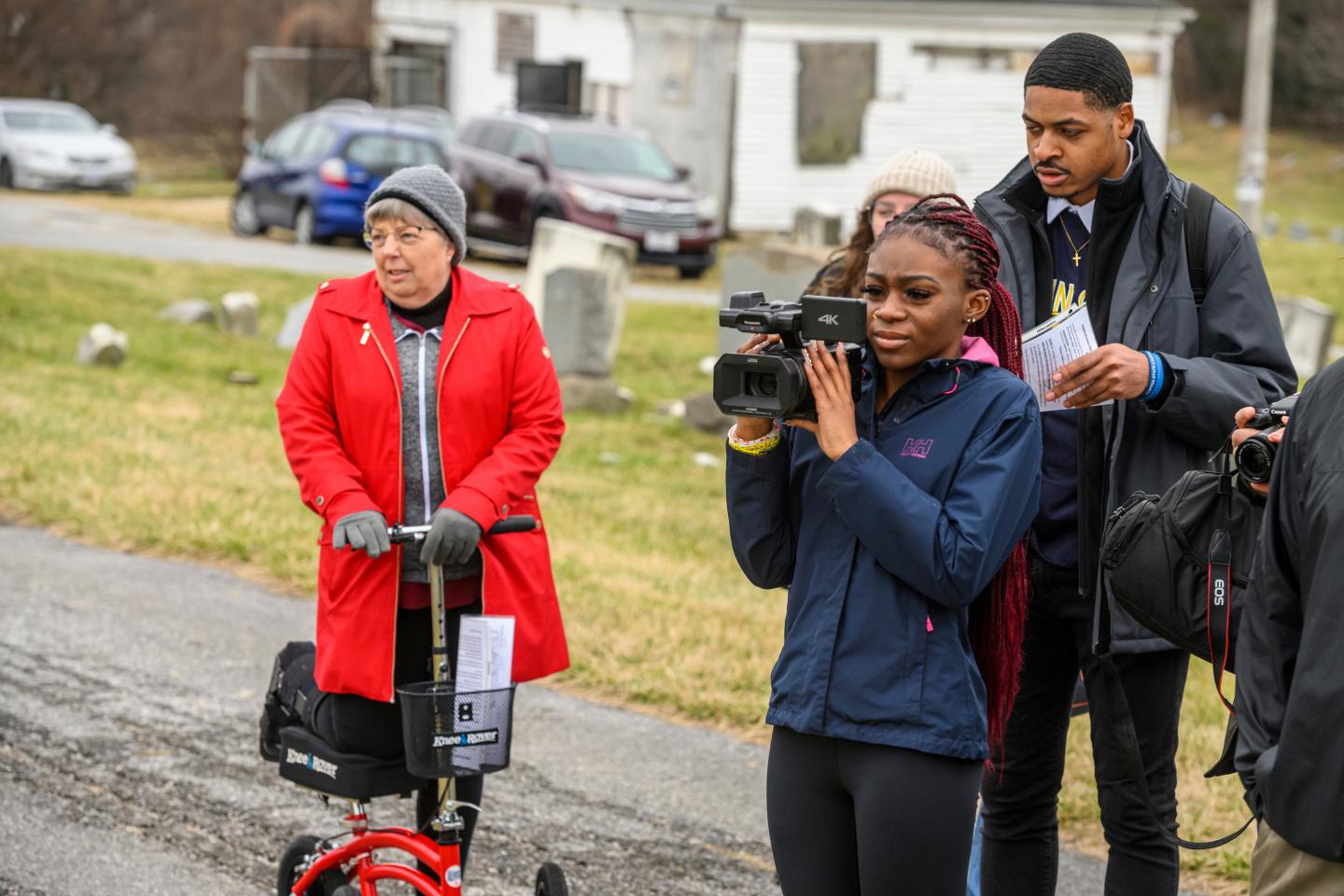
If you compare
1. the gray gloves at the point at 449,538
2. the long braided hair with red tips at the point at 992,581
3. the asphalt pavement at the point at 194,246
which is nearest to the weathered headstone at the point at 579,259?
the asphalt pavement at the point at 194,246

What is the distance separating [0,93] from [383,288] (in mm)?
40121

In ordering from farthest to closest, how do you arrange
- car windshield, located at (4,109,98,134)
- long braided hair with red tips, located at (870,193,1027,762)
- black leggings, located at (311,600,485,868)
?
1. car windshield, located at (4,109,98,134)
2. black leggings, located at (311,600,485,868)
3. long braided hair with red tips, located at (870,193,1027,762)

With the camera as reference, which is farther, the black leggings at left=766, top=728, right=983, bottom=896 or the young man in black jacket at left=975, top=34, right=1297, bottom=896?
the young man in black jacket at left=975, top=34, right=1297, bottom=896

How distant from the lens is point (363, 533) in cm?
381

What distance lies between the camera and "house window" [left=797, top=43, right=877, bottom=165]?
28.9 m

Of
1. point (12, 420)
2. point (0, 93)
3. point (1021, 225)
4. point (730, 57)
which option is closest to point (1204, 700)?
point (1021, 225)

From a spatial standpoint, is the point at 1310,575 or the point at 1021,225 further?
the point at 1021,225

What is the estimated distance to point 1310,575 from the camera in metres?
2.50

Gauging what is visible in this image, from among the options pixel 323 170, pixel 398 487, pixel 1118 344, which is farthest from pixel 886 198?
pixel 323 170

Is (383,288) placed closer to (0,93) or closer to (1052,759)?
(1052,759)

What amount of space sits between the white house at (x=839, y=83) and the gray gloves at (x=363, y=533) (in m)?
25.5

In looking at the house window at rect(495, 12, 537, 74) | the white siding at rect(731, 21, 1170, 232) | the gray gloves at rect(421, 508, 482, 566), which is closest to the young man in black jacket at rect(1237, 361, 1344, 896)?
the gray gloves at rect(421, 508, 482, 566)

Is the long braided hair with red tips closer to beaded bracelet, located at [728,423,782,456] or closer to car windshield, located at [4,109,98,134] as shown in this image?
beaded bracelet, located at [728,423,782,456]

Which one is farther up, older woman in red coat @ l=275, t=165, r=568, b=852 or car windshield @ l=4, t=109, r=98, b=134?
car windshield @ l=4, t=109, r=98, b=134
